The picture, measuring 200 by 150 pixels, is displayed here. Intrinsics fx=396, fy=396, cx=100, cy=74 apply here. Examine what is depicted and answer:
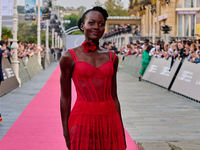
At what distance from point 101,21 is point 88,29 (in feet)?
0.40

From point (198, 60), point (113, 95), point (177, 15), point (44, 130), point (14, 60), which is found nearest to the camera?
point (113, 95)

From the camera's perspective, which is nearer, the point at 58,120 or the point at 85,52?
the point at 85,52

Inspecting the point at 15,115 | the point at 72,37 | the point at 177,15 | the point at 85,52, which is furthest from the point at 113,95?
the point at 72,37

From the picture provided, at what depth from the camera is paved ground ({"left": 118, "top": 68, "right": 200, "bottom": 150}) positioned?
621 centimetres

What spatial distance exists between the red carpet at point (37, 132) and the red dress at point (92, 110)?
345cm

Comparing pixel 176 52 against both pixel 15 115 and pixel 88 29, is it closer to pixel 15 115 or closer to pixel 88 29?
pixel 15 115

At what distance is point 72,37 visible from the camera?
202 ft

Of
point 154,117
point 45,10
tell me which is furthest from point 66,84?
point 45,10

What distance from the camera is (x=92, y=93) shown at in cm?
303

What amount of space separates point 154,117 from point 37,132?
3089mm

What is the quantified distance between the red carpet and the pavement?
0.22 meters

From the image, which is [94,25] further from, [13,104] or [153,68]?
[153,68]

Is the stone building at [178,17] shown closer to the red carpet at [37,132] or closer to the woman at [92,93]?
the red carpet at [37,132]

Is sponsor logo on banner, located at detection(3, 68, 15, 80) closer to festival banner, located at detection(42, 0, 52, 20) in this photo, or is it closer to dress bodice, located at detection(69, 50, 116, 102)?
dress bodice, located at detection(69, 50, 116, 102)
